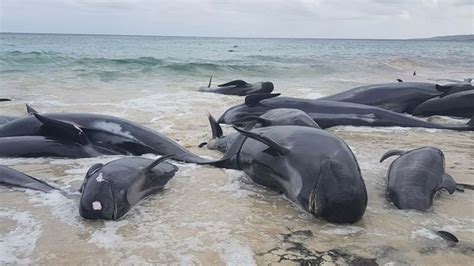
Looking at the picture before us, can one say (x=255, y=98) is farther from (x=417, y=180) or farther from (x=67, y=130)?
(x=417, y=180)

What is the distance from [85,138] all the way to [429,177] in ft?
13.8

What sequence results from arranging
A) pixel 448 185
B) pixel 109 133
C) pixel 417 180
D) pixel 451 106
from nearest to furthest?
1. pixel 417 180
2. pixel 448 185
3. pixel 109 133
4. pixel 451 106

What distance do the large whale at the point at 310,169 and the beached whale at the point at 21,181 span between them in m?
2.10

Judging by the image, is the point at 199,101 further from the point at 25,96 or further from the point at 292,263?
the point at 292,263

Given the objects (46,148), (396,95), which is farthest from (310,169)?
(396,95)

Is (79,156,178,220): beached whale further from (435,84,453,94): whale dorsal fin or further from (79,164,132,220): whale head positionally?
(435,84,453,94): whale dorsal fin

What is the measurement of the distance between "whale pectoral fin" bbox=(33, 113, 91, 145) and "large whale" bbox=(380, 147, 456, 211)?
3837 millimetres

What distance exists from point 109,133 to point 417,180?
3998mm

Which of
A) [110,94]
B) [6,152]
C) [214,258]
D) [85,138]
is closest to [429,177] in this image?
[214,258]

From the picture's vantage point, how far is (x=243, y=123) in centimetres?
905

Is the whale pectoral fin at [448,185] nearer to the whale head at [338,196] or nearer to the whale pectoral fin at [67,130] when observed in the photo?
the whale head at [338,196]

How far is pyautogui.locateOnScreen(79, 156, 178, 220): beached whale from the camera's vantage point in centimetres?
430

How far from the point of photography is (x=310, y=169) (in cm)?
454

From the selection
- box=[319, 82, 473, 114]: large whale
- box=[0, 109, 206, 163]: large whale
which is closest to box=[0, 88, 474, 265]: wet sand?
box=[0, 109, 206, 163]: large whale
